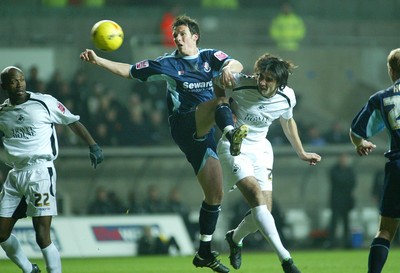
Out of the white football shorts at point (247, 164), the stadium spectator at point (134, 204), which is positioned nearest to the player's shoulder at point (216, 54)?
the white football shorts at point (247, 164)

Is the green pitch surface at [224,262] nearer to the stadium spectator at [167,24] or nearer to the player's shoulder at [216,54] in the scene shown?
the player's shoulder at [216,54]

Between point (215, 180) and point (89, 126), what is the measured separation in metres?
8.45

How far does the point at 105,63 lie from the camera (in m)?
8.86

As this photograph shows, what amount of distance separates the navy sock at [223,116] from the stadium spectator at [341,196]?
29.9 ft

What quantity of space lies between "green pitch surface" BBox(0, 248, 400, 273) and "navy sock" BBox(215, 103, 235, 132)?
2.72 meters

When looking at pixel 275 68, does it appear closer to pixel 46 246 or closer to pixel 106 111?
pixel 46 246

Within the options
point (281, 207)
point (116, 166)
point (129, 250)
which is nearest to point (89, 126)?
point (116, 166)

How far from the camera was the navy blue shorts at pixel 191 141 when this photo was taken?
30.7 ft

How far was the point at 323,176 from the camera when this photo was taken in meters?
18.3

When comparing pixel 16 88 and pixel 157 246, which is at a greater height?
pixel 16 88

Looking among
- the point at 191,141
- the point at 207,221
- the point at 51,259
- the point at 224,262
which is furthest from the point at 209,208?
the point at 224,262

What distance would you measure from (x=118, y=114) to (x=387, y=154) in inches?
418

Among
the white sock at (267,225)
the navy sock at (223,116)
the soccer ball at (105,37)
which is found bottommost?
the white sock at (267,225)

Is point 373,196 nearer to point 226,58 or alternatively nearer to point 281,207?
point 281,207
